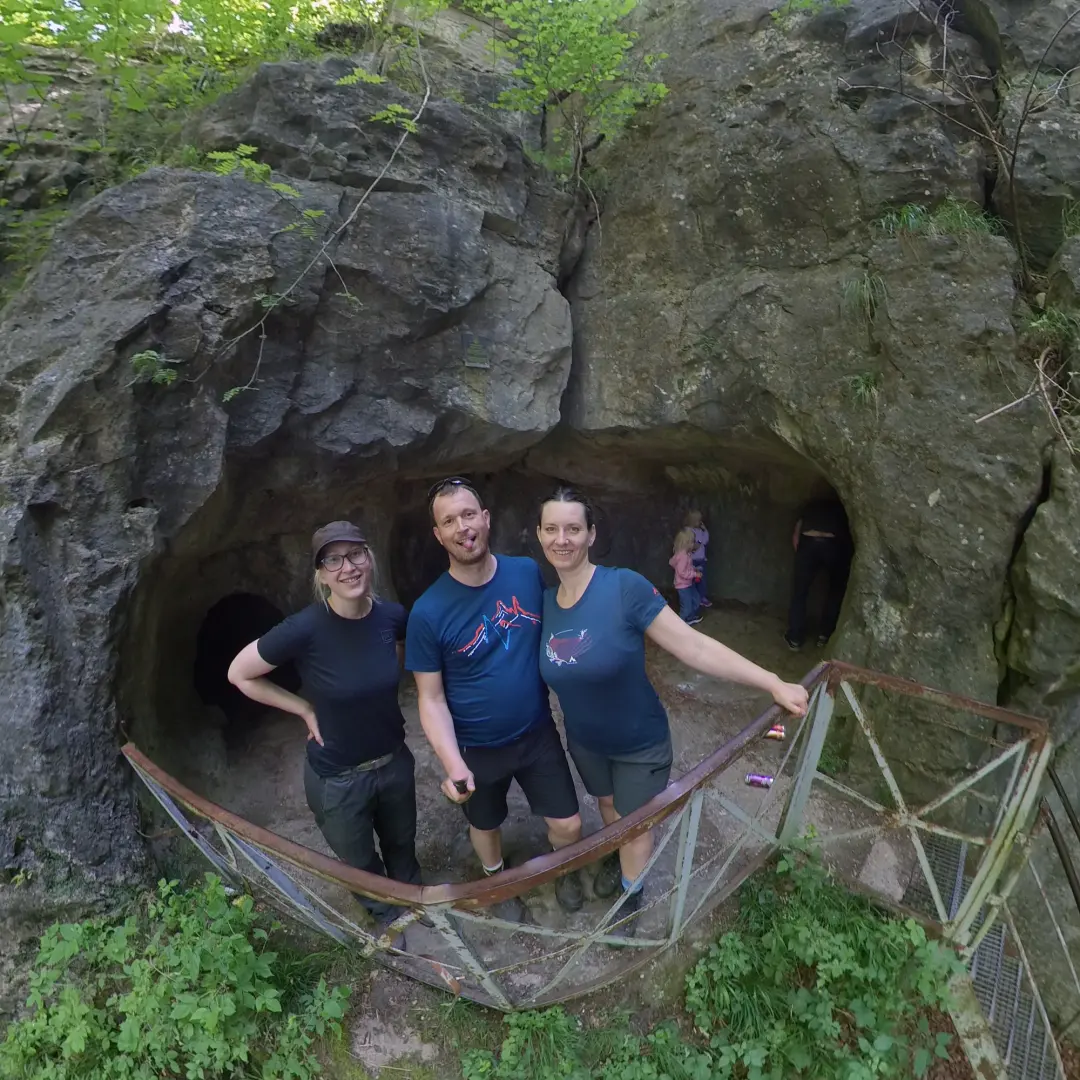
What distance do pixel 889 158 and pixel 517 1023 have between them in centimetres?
524

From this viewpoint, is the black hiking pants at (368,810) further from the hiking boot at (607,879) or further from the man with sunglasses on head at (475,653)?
the hiking boot at (607,879)

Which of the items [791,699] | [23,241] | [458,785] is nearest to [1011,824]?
[791,699]

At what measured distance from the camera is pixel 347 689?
2.53 m

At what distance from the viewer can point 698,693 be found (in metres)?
5.54

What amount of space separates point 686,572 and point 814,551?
4.07ft

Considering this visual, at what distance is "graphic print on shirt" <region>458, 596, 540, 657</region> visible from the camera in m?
2.39

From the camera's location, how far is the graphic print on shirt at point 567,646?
2283mm

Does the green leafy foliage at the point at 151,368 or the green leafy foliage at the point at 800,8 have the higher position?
the green leafy foliage at the point at 800,8

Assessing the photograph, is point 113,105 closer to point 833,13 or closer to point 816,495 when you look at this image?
point 833,13

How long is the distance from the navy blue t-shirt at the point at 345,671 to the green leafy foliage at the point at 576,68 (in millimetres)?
4239

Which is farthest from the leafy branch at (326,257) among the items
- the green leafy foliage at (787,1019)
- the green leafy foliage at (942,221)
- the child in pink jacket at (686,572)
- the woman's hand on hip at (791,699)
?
the child in pink jacket at (686,572)

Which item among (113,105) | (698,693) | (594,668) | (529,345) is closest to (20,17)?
(113,105)

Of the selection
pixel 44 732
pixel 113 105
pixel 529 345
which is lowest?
pixel 44 732

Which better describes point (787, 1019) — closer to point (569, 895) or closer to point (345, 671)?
point (569, 895)
